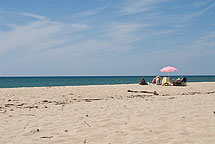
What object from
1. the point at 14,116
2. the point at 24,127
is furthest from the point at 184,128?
the point at 14,116

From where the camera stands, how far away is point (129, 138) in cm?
407

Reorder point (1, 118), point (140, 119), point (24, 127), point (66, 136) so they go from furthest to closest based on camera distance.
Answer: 1. point (1, 118)
2. point (140, 119)
3. point (24, 127)
4. point (66, 136)

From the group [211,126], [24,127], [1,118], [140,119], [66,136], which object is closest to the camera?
[66,136]

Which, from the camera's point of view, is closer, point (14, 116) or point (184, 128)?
point (184, 128)

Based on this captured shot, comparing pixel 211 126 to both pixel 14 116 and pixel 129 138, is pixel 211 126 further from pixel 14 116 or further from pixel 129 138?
pixel 14 116

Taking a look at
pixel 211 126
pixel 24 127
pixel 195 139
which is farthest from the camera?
pixel 24 127

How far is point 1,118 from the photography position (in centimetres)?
608

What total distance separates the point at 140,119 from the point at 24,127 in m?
2.60

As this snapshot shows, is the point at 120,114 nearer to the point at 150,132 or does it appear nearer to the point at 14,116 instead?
the point at 150,132

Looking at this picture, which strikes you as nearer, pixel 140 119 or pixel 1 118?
pixel 140 119

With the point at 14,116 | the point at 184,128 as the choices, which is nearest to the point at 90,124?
the point at 184,128

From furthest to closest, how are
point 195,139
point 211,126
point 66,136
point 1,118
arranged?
point 1,118, point 211,126, point 66,136, point 195,139

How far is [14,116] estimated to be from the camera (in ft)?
20.8

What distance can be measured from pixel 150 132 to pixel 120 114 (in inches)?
77.0
